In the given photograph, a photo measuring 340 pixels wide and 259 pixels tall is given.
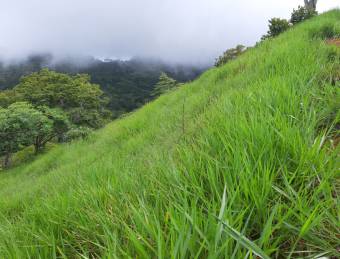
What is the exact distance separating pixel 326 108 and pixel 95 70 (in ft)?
462

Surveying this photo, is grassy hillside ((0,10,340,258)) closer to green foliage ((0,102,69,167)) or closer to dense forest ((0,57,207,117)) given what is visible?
green foliage ((0,102,69,167))

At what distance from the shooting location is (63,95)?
3195cm

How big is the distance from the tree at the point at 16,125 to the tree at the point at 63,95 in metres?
8.73

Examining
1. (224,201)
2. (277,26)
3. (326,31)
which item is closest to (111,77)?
(277,26)

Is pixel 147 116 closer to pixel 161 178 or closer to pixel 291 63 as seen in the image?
pixel 291 63

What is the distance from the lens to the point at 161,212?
128cm

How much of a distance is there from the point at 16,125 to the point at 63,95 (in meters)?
10.7

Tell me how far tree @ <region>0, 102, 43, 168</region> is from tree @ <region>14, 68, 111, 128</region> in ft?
28.6

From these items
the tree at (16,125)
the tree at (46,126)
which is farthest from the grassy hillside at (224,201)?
the tree at (46,126)

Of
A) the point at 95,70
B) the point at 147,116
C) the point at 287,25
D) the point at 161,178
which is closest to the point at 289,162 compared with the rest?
the point at 161,178

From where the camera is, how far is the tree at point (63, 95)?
104 feet

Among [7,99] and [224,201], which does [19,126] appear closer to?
[7,99]

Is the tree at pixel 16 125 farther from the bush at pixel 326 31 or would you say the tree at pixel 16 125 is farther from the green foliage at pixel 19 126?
the bush at pixel 326 31

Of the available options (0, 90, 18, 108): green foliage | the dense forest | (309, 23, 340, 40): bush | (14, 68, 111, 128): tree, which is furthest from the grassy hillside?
the dense forest
